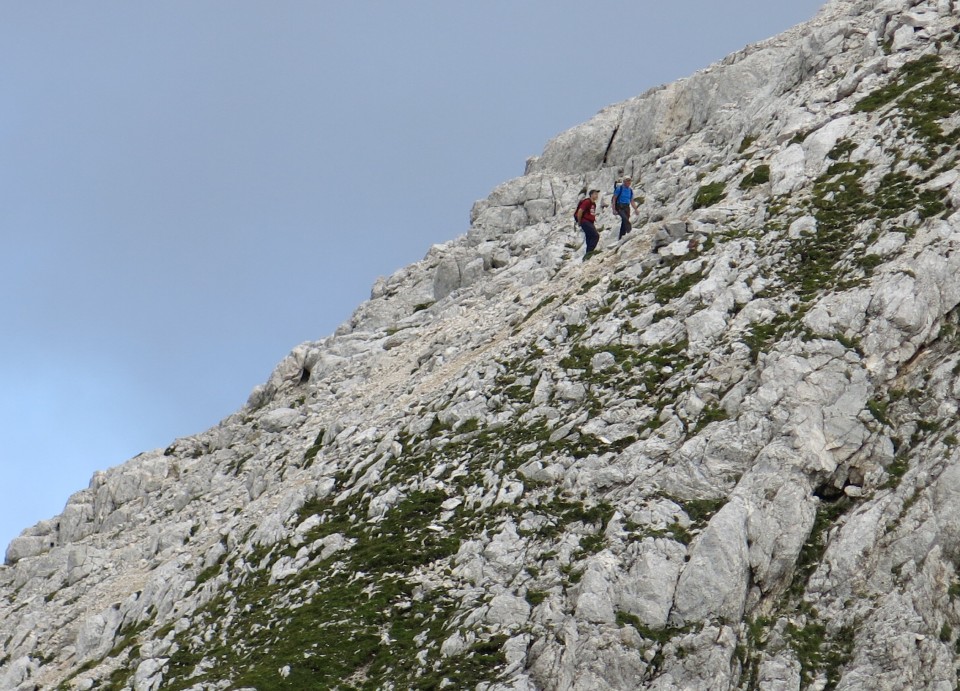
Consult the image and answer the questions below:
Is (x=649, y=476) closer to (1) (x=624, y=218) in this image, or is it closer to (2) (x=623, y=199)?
(1) (x=624, y=218)

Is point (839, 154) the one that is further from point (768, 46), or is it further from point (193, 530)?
point (193, 530)

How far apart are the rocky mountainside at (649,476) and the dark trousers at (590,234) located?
2.32 ft

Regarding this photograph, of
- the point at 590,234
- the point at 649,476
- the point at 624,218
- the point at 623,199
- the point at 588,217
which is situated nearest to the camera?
the point at 649,476

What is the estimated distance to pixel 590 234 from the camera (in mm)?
41219

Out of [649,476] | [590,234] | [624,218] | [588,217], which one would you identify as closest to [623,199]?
[624,218]

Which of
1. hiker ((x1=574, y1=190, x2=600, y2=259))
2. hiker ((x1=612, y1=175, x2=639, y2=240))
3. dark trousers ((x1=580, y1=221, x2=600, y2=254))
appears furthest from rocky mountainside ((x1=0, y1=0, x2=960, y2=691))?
hiker ((x1=612, y1=175, x2=639, y2=240))

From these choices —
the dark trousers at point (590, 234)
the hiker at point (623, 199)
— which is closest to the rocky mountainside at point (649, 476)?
the dark trousers at point (590, 234)

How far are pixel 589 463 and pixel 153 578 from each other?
56.9ft

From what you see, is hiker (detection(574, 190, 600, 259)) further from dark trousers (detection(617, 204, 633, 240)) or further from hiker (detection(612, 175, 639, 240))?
dark trousers (detection(617, 204, 633, 240))

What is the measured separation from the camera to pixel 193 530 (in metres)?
38.2

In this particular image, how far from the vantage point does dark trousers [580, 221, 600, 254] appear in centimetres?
4087

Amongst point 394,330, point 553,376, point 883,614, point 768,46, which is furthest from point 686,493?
point 768,46

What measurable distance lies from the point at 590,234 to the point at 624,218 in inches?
66.3

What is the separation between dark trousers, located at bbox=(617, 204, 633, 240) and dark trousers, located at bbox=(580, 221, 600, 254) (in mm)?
1148
